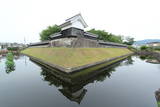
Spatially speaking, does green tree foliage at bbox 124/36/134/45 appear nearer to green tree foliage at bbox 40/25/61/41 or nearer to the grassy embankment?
green tree foliage at bbox 40/25/61/41

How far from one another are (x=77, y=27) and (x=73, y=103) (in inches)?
562

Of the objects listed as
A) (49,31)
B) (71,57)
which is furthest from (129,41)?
(71,57)

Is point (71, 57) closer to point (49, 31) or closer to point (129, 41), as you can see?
point (49, 31)

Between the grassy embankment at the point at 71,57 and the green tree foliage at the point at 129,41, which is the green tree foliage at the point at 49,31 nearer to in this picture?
the grassy embankment at the point at 71,57

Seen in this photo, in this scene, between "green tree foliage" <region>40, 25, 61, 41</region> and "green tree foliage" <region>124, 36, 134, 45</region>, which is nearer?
"green tree foliage" <region>40, 25, 61, 41</region>

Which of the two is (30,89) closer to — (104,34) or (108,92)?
(108,92)

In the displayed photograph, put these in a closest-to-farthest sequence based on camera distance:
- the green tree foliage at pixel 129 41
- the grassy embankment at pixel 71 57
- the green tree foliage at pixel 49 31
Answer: the grassy embankment at pixel 71 57 → the green tree foliage at pixel 49 31 → the green tree foliage at pixel 129 41

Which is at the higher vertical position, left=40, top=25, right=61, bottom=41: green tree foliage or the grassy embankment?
left=40, top=25, right=61, bottom=41: green tree foliage

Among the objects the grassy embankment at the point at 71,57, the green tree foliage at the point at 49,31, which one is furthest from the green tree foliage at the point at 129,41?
the grassy embankment at the point at 71,57

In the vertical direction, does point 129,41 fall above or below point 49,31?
below

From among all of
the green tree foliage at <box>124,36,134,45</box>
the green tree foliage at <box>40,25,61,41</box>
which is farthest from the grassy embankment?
the green tree foliage at <box>124,36,134,45</box>

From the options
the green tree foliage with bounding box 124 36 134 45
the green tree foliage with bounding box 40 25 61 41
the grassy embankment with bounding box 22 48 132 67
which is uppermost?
the green tree foliage with bounding box 40 25 61 41

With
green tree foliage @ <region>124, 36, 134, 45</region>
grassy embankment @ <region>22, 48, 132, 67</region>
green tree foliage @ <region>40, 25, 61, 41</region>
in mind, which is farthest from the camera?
green tree foliage @ <region>124, 36, 134, 45</region>

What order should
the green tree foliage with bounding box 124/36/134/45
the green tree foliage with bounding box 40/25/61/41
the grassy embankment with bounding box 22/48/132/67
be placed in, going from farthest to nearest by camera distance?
the green tree foliage with bounding box 124/36/134/45
the green tree foliage with bounding box 40/25/61/41
the grassy embankment with bounding box 22/48/132/67
